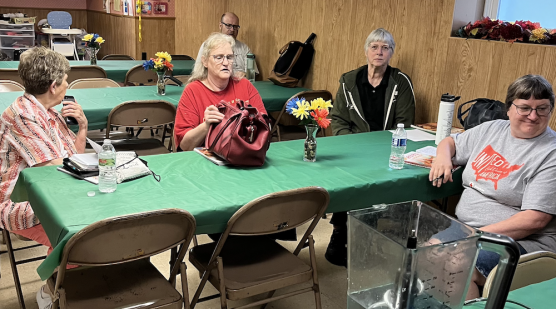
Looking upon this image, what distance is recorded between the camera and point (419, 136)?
3.40 meters

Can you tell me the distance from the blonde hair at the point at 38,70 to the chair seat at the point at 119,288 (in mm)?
927

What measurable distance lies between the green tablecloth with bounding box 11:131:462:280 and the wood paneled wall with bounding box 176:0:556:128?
1.02 meters

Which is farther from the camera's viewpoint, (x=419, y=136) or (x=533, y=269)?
(x=419, y=136)

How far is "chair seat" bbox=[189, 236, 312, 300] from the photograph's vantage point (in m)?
2.15

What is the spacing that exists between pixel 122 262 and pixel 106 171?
16.7 inches

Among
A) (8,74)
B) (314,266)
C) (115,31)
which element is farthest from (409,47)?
(115,31)

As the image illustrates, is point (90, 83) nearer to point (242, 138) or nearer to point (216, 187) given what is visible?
point (242, 138)

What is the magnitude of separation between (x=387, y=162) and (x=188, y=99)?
1.25 m

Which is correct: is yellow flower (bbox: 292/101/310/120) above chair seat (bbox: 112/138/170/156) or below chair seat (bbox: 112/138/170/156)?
above

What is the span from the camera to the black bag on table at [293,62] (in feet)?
16.9

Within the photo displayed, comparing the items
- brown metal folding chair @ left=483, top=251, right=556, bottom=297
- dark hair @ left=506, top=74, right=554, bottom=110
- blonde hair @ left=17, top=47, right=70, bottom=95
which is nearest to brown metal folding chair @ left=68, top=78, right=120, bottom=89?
blonde hair @ left=17, top=47, right=70, bottom=95

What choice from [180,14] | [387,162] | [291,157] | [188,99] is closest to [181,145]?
[188,99]


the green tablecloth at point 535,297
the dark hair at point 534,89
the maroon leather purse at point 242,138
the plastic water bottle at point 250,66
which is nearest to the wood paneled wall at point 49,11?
the plastic water bottle at point 250,66

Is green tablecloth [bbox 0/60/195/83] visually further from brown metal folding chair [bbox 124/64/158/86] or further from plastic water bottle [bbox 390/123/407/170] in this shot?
plastic water bottle [bbox 390/123/407/170]
